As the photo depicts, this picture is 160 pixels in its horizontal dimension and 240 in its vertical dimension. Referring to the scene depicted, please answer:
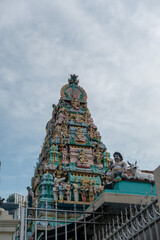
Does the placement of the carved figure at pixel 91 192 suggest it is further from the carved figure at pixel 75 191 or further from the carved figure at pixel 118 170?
the carved figure at pixel 118 170

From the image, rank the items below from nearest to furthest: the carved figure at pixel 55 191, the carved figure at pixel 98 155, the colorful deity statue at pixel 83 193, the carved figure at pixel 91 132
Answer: the carved figure at pixel 55 191, the colorful deity statue at pixel 83 193, the carved figure at pixel 98 155, the carved figure at pixel 91 132

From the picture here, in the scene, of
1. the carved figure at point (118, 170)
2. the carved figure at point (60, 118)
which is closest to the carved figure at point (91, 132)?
the carved figure at point (60, 118)

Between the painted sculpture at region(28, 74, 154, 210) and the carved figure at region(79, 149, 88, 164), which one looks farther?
the carved figure at region(79, 149, 88, 164)

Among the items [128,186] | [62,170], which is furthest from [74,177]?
[128,186]

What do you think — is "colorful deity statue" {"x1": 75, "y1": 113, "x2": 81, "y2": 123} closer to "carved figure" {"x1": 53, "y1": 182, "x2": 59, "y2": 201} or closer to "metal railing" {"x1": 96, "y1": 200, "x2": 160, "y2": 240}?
"carved figure" {"x1": 53, "y1": 182, "x2": 59, "y2": 201}

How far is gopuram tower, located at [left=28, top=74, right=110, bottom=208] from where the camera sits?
750 inches

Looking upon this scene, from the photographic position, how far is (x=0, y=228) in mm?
6852

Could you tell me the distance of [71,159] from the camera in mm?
21500

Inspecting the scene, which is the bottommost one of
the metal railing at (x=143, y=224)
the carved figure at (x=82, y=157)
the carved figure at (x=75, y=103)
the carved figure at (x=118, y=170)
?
the metal railing at (x=143, y=224)

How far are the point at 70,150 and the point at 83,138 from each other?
176 cm

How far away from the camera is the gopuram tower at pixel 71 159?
19.1 meters

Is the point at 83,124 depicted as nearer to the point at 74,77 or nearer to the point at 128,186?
the point at 74,77

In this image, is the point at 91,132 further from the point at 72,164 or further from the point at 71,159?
the point at 72,164

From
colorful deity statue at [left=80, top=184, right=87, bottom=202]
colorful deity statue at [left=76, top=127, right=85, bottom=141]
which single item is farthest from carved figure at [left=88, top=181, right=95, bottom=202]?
colorful deity statue at [left=76, top=127, right=85, bottom=141]
